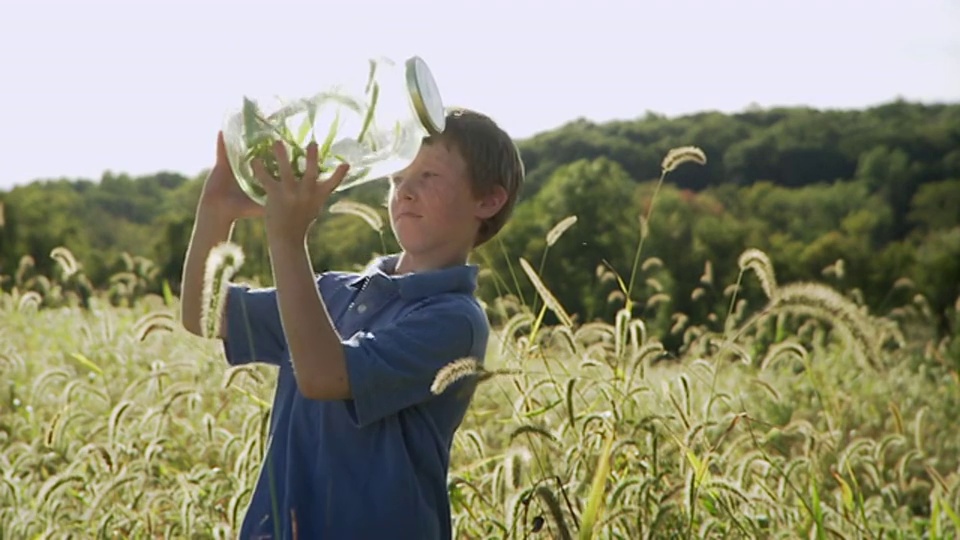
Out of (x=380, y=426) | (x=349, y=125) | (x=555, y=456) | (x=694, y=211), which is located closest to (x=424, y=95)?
(x=349, y=125)

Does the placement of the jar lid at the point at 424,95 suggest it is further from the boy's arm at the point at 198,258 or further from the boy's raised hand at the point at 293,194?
the boy's arm at the point at 198,258

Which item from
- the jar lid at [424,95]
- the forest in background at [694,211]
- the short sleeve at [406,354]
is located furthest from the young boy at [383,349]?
the forest in background at [694,211]

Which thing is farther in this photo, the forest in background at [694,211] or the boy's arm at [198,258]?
the forest in background at [694,211]

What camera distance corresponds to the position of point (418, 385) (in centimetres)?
280

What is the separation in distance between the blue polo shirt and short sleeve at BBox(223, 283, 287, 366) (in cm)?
13

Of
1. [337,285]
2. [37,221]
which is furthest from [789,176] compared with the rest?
[337,285]

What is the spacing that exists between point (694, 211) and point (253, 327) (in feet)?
63.7

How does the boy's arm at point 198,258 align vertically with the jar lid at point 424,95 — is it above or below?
below

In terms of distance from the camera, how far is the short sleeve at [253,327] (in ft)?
10.2

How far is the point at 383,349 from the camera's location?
274cm

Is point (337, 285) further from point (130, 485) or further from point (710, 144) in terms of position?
point (710, 144)

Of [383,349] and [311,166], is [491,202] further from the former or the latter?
[311,166]

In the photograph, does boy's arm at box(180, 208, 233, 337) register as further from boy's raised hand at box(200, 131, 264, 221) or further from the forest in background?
the forest in background

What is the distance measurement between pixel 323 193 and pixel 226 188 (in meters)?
0.57
